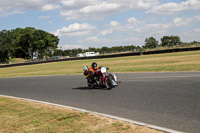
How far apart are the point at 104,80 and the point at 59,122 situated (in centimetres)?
540

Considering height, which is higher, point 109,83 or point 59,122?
point 109,83

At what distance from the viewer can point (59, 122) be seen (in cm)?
588

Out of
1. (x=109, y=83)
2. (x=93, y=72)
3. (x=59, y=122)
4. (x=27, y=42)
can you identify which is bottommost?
(x=59, y=122)

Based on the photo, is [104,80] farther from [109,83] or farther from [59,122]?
[59,122]

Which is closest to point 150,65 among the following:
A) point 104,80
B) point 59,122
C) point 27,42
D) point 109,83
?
point 104,80

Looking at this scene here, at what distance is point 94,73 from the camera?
37.7 ft

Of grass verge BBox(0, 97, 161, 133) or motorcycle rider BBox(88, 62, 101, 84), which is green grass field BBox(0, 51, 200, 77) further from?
grass verge BBox(0, 97, 161, 133)

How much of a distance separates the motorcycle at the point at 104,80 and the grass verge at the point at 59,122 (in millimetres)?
3536

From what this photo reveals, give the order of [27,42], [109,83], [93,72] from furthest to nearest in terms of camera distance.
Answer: [27,42] < [93,72] < [109,83]

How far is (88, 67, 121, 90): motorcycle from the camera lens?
10.7m

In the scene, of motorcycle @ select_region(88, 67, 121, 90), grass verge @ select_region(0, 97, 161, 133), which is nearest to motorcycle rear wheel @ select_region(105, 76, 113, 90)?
motorcycle @ select_region(88, 67, 121, 90)

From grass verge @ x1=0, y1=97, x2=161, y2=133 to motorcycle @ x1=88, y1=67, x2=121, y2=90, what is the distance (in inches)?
139

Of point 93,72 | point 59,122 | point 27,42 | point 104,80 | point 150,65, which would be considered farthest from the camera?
point 27,42

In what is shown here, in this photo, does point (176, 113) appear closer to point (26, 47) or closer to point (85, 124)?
point (85, 124)
